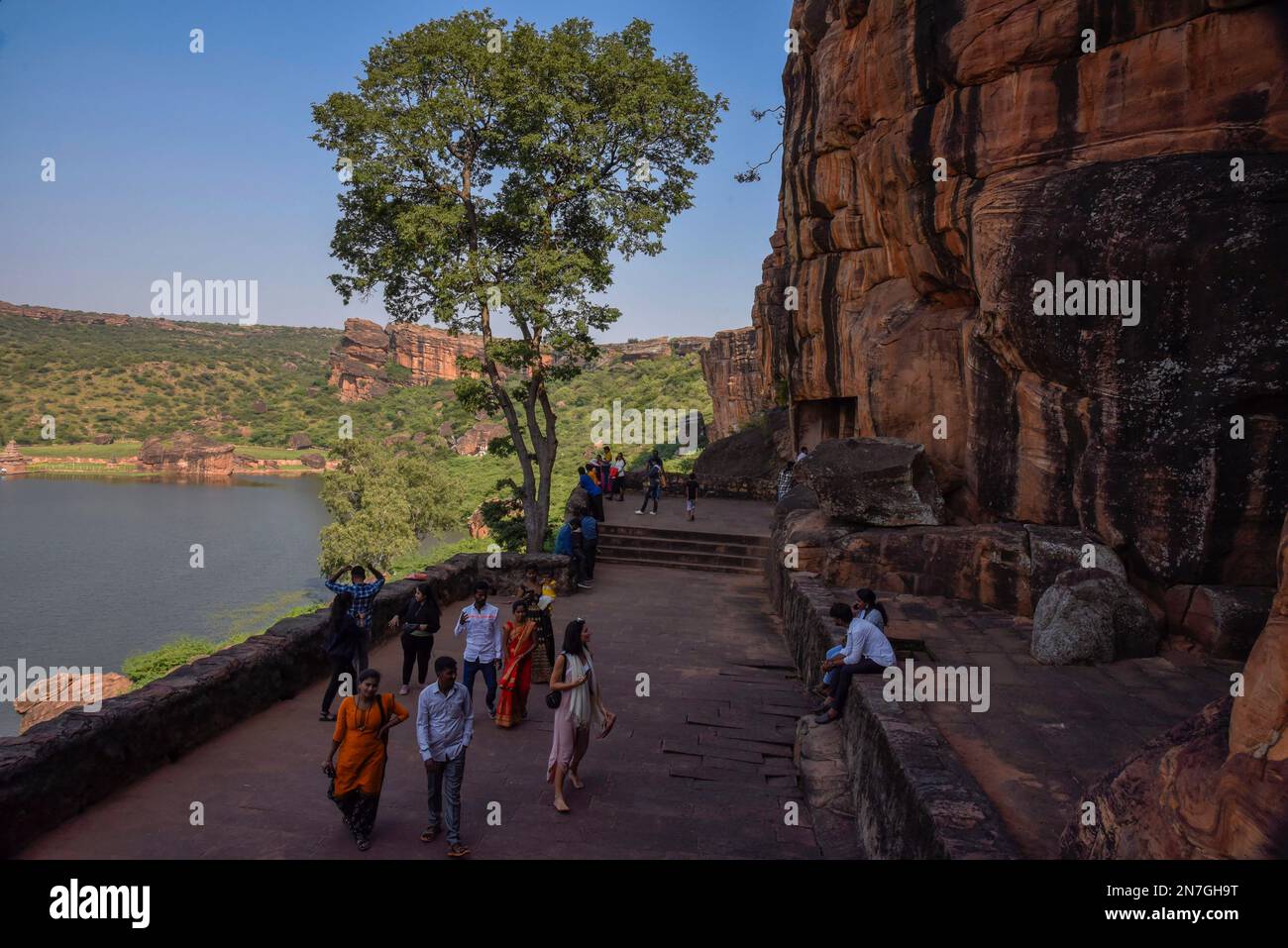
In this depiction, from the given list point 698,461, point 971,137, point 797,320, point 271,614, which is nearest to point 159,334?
point 271,614

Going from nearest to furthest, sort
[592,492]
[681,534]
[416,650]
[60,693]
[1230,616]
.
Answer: [1230,616], [416,650], [592,492], [681,534], [60,693]

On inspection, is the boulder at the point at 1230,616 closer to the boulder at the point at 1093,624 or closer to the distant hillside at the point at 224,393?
the boulder at the point at 1093,624

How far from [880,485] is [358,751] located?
8.39 metres

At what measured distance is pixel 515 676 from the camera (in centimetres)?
782

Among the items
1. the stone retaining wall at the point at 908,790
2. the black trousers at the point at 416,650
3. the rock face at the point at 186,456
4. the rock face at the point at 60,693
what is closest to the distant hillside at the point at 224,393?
the rock face at the point at 186,456

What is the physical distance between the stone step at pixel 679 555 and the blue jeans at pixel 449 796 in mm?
11812

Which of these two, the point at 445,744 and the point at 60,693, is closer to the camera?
the point at 445,744

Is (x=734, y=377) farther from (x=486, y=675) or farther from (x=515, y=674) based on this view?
(x=515, y=674)

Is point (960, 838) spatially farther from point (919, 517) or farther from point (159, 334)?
point (159, 334)

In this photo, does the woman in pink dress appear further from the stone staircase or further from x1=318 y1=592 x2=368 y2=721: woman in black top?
the stone staircase

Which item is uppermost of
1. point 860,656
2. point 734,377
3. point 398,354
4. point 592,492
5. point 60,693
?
point 398,354

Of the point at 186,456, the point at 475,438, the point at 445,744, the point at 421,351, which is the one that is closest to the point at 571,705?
the point at 445,744

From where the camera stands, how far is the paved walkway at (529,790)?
5.38m
